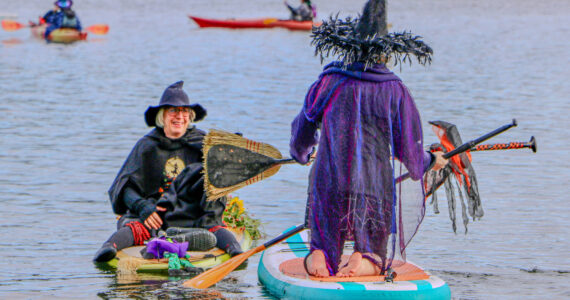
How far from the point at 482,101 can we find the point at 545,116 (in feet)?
9.57

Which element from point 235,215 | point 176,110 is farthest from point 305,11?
point 176,110

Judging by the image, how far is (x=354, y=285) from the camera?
7.44m

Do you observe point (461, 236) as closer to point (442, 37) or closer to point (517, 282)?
point (517, 282)

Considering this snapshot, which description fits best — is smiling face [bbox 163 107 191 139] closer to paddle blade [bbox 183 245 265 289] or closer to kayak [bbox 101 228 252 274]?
kayak [bbox 101 228 252 274]

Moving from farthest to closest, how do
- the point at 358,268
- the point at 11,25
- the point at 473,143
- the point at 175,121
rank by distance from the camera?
the point at 11,25
the point at 175,121
the point at 473,143
the point at 358,268

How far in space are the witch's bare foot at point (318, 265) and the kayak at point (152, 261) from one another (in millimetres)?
1616

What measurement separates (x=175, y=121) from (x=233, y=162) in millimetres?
1035

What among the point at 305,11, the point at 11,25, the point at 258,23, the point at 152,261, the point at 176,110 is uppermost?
the point at 305,11

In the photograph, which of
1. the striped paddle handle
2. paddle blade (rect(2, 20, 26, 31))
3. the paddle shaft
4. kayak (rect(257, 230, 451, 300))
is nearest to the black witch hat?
the paddle shaft

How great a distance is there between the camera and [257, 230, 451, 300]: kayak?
738cm

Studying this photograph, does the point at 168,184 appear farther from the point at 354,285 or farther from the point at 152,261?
the point at 354,285

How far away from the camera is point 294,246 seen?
9.17m

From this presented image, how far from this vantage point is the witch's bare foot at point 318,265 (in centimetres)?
770

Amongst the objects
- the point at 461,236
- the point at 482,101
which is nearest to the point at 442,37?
the point at 482,101
